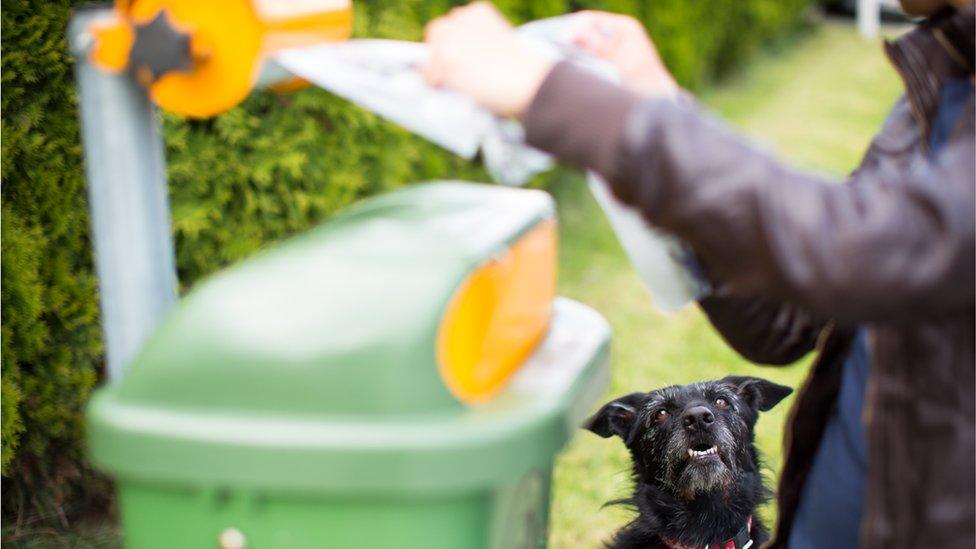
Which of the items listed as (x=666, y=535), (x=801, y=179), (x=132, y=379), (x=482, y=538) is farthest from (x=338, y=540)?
(x=666, y=535)

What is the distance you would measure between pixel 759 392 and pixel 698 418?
22 centimetres

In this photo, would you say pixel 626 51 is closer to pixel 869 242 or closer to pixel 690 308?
pixel 869 242

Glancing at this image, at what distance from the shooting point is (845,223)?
42.9 inches

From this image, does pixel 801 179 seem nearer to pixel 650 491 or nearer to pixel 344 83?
pixel 344 83

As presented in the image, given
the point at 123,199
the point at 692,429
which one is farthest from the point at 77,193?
the point at 692,429

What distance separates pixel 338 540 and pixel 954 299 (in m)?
0.73

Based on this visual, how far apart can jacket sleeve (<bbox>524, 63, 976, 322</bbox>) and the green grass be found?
0.52 meters

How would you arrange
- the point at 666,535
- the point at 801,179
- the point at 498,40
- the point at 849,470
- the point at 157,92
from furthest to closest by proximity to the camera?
the point at 666,535 < the point at 849,470 < the point at 157,92 < the point at 498,40 < the point at 801,179

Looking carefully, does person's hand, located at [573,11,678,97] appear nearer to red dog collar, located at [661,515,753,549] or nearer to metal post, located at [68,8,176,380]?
metal post, located at [68,8,176,380]

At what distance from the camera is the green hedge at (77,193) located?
8.24 feet

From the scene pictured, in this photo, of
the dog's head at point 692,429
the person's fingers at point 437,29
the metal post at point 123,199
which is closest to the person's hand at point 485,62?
the person's fingers at point 437,29

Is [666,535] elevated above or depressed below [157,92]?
below

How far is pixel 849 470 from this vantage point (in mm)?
1464

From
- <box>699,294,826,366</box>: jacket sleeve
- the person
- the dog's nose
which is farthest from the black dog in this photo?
the person
